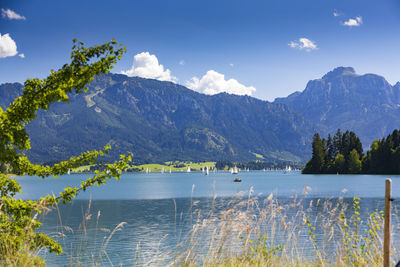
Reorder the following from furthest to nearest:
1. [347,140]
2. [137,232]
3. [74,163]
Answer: [347,140]
[137,232]
[74,163]

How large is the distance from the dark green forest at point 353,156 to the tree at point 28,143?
137357 mm

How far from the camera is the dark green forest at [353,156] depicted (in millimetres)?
130750

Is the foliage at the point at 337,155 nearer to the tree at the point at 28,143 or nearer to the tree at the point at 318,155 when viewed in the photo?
the tree at the point at 318,155

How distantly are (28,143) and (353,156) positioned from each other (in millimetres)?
148686

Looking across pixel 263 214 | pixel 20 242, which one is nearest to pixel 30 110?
pixel 20 242

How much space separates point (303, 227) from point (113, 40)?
29598 millimetres

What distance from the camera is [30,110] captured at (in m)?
7.29

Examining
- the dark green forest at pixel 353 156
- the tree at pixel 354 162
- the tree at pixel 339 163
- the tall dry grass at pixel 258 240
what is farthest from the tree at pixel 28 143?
the tree at pixel 339 163

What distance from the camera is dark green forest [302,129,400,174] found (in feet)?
429

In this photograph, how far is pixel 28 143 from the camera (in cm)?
785

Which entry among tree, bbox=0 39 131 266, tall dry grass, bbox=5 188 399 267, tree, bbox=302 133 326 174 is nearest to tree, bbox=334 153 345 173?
tree, bbox=302 133 326 174

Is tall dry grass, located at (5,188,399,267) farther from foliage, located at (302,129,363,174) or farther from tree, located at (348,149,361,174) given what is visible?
foliage, located at (302,129,363,174)

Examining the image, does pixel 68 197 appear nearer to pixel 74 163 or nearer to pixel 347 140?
pixel 74 163

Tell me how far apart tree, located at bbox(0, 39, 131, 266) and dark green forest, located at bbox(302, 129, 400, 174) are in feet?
451
